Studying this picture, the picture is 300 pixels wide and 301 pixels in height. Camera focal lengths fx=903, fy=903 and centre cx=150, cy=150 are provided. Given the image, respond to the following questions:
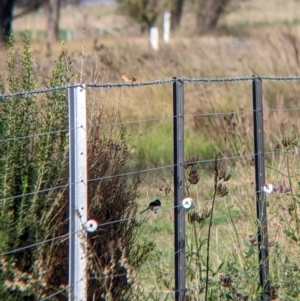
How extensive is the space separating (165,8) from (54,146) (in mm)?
33887

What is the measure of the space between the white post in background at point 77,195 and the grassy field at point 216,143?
24.2 inches

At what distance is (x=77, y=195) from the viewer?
3781 mm

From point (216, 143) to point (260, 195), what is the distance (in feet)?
15.4

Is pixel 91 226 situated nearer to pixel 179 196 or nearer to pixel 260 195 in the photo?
pixel 179 196

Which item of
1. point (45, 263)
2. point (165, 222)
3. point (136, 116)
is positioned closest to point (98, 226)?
point (45, 263)

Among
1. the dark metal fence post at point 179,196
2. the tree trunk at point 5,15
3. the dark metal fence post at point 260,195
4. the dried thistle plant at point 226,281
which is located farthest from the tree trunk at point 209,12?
the dark metal fence post at point 179,196

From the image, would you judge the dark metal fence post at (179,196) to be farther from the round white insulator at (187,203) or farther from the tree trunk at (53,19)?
the tree trunk at (53,19)

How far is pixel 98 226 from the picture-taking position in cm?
409

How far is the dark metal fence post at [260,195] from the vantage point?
4.60 m

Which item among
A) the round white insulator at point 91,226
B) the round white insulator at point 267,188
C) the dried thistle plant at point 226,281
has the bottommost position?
the dried thistle plant at point 226,281

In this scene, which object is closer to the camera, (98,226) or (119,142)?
(98,226)

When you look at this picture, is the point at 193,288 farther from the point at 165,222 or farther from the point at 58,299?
the point at 165,222

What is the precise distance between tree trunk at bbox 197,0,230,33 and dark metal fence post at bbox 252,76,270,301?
29.8 metres

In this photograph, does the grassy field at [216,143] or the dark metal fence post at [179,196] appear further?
the grassy field at [216,143]
